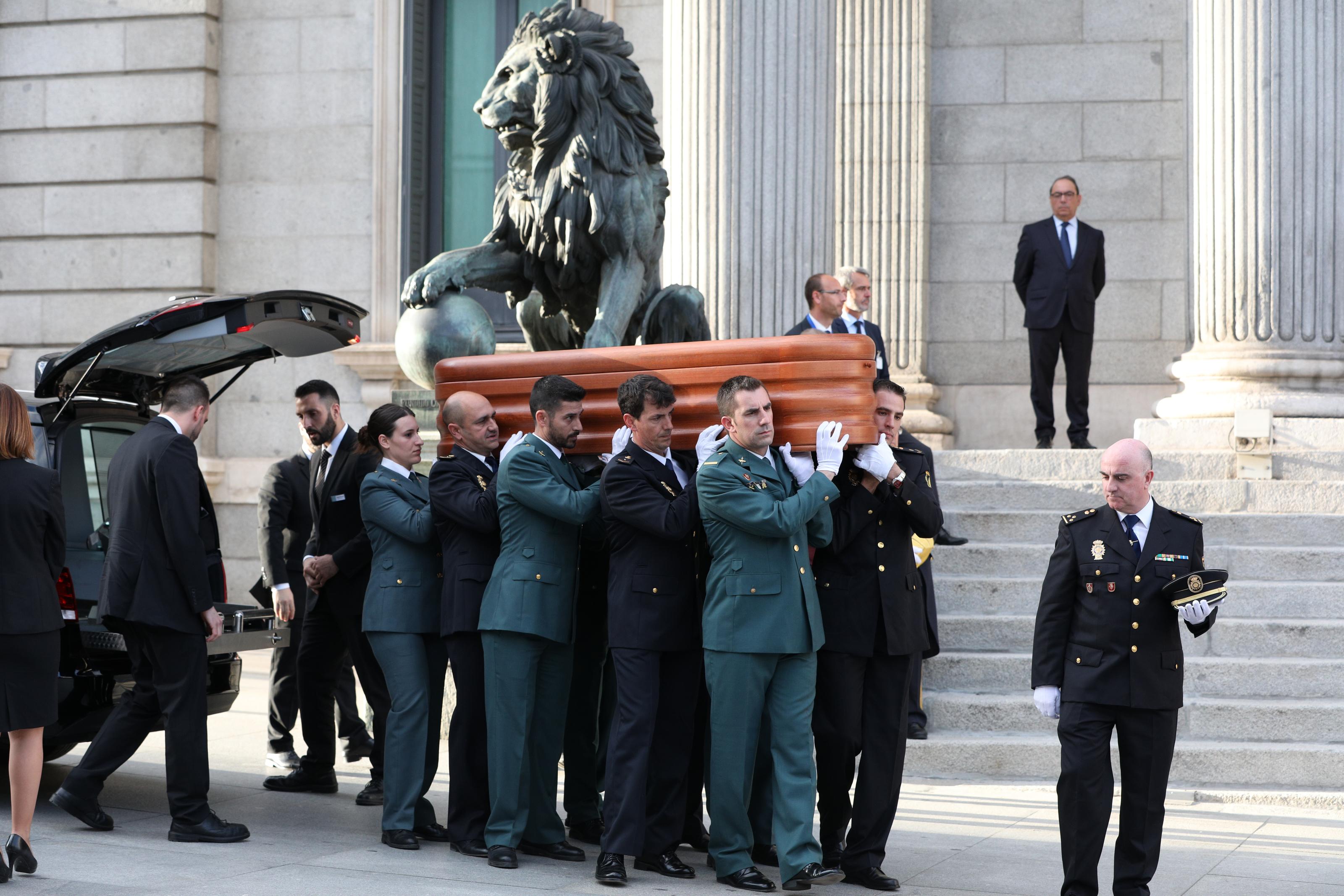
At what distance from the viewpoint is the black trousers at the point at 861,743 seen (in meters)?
6.21

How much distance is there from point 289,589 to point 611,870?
115 inches

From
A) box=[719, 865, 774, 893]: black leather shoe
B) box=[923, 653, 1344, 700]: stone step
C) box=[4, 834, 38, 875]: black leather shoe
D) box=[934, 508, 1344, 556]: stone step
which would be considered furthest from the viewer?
box=[934, 508, 1344, 556]: stone step

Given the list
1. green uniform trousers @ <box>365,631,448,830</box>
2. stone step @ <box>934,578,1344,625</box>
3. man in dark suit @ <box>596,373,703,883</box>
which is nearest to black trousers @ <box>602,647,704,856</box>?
man in dark suit @ <box>596,373,703,883</box>

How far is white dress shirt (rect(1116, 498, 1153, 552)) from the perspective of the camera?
5.73 metres

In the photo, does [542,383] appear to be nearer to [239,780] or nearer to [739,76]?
[239,780]

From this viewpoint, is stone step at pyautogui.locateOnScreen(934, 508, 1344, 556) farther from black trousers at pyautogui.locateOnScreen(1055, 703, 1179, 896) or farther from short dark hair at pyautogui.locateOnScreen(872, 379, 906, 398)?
black trousers at pyautogui.locateOnScreen(1055, 703, 1179, 896)

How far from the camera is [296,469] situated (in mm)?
8594

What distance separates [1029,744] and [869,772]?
2.32m

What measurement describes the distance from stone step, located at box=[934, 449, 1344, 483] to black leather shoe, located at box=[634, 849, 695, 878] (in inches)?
202

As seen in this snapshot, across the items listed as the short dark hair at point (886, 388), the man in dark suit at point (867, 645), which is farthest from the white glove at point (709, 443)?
the short dark hair at point (886, 388)

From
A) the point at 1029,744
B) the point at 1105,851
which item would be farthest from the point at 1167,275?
the point at 1105,851

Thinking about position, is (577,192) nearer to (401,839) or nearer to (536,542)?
(536,542)

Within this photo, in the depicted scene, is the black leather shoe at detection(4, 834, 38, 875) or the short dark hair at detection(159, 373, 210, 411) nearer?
the black leather shoe at detection(4, 834, 38, 875)

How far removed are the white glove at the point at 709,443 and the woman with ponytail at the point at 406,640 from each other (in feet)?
4.21
